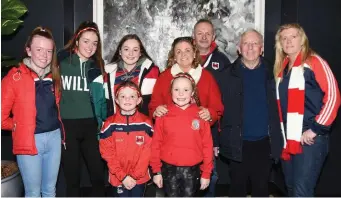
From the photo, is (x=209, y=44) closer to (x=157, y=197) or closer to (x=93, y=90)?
(x=93, y=90)

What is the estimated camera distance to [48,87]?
2.74m

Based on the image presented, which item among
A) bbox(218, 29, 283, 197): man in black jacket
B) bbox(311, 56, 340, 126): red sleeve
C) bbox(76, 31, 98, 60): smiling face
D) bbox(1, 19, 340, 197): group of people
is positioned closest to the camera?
bbox(311, 56, 340, 126): red sleeve

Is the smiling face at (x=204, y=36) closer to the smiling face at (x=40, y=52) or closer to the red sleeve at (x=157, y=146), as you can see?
the red sleeve at (x=157, y=146)

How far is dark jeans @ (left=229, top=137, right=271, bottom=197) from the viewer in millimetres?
2842

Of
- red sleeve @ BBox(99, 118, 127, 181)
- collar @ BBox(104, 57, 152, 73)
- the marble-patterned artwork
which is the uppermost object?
the marble-patterned artwork

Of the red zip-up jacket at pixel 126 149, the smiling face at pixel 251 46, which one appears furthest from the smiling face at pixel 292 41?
the red zip-up jacket at pixel 126 149

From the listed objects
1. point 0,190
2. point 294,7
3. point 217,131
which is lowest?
point 0,190

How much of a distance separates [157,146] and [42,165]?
2.88 ft

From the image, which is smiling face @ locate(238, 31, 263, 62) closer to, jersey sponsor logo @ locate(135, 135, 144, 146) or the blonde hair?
the blonde hair

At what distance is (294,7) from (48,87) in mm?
2456

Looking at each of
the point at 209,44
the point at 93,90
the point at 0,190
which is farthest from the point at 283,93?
the point at 0,190

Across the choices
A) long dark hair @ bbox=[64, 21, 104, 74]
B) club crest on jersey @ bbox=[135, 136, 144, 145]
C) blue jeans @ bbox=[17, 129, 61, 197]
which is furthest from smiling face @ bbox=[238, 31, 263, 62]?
blue jeans @ bbox=[17, 129, 61, 197]

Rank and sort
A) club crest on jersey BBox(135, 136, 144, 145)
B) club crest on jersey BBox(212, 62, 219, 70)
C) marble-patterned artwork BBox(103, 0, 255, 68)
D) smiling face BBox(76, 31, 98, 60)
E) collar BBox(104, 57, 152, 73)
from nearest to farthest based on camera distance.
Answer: club crest on jersey BBox(135, 136, 144, 145)
smiling face BBox(76, 31, 98, 60)
collar BBox(104, 57, 152, 73)
club crest on jersey BBox(212, 62, 219, 70)
marble-patterned artwork BBox(103, 0, 255, 68)

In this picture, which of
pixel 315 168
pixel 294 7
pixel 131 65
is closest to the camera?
pixel 315 168
